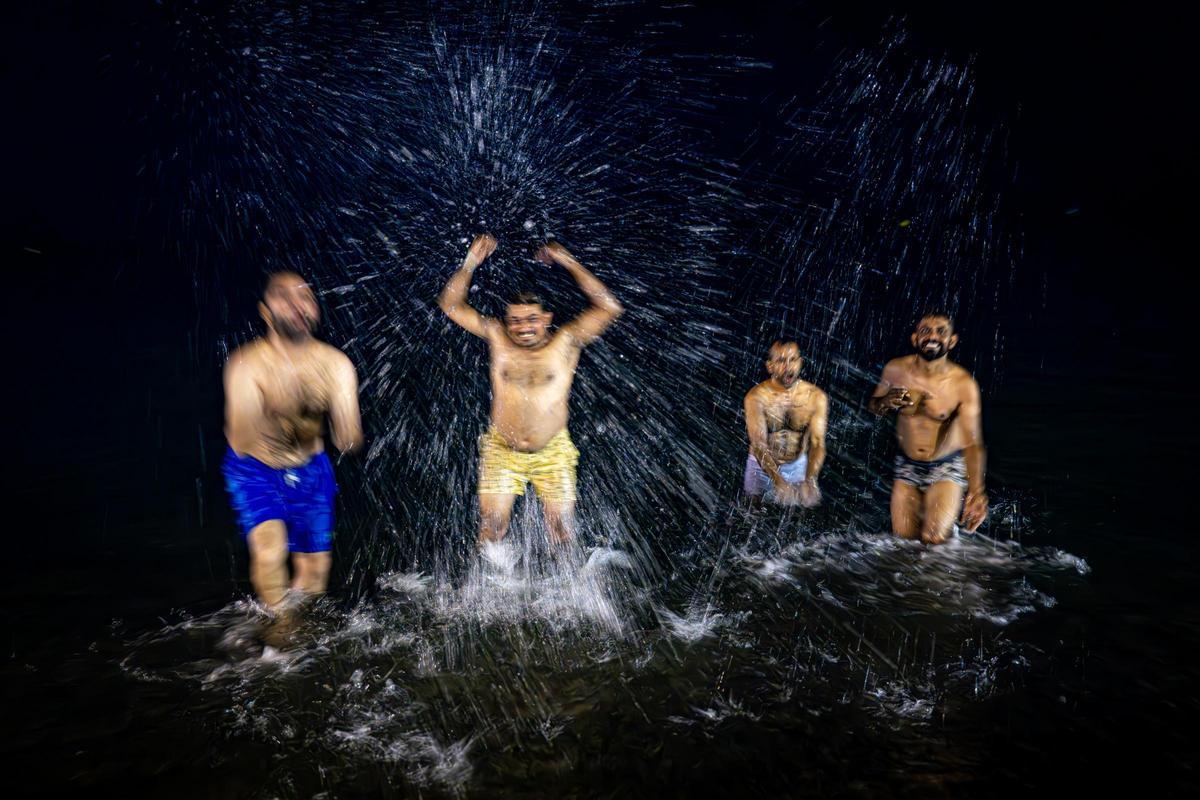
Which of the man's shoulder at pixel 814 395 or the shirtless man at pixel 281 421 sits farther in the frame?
the man's shoulder at pixel 814 395

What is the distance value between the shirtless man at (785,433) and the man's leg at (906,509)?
926mm

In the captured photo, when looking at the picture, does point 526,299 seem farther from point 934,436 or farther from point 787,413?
point 934,436

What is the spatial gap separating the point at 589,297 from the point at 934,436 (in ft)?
9.04

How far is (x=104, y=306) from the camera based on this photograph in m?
26.9

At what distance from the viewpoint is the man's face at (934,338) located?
16.8 feet

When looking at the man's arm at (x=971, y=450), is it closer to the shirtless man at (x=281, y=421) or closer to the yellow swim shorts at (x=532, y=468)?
the yellow swim shorts at (x=532, y=468)

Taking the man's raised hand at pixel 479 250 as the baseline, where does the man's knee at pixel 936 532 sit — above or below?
below

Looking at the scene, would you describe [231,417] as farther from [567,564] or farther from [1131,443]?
[1131,443]

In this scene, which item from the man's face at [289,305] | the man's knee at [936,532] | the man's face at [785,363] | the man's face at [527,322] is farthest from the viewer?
the man's face at [785,363]

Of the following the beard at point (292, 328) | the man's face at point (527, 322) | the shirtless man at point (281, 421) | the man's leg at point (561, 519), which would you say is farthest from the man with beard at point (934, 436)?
the beard at point (292, 328)

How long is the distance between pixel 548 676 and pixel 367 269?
29.3 meters

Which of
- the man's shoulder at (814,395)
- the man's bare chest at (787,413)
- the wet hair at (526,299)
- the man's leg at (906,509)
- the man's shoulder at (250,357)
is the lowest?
the man's leg at (906,509)

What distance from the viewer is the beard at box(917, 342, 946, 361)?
16.8 ft

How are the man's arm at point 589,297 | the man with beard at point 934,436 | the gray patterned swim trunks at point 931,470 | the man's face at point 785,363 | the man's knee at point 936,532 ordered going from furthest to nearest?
1. the man's face at point 785,363
2. the man's knee at point 936,532
3. the gray patterned swim trunks at point 931,470
4. the man with beard at point 934,436
5. the man's arm at point 589,297
